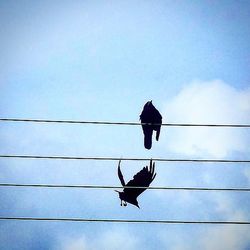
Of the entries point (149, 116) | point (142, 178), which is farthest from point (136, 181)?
point (149, 116)

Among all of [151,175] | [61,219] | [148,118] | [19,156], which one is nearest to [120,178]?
[151,175]

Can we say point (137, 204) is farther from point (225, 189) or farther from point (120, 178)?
point (225, 189)

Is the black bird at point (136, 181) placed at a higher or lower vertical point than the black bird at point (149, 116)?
lower

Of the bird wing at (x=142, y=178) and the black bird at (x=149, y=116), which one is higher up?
the black bird at (x=149, y=116)

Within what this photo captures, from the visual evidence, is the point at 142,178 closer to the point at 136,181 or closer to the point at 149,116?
the point at 136,181

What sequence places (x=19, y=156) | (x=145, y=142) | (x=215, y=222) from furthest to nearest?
A: (x=145, y=142), (x=215, y=222), (x=19, y=156)

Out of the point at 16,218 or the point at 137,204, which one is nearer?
the point at 16,218

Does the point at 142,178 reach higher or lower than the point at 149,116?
lower

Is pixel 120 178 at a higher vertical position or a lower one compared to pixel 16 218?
higher

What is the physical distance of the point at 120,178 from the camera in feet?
17.3

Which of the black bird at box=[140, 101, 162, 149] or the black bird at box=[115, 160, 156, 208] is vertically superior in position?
the black bird at box=[140, 101, 162, 149]

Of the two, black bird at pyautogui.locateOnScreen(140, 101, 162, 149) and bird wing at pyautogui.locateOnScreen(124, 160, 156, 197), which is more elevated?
black bird at pyautogui.locateOnScreen(140, 101, 162, 149)

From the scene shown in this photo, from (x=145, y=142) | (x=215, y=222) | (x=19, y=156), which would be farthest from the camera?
(x=145, y=142)

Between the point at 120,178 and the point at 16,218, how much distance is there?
7.20 ft
